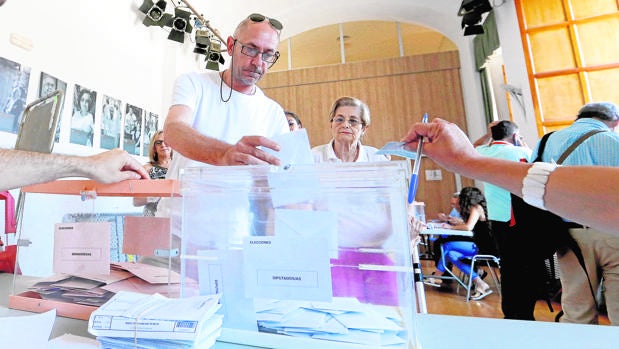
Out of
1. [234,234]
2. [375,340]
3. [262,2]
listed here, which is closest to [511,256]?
[375,340]

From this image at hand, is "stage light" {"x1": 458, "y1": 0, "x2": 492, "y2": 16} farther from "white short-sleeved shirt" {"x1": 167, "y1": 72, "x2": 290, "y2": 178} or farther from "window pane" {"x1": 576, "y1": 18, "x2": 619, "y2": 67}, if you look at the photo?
"white short-sleeved shirt" {"x1": 167, "y1": 72, "x2": 290, "y2": 178}

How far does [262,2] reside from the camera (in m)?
4.55

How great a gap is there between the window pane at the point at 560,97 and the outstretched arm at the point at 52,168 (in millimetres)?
3716

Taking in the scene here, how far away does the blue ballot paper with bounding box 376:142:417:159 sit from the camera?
0.58 metres

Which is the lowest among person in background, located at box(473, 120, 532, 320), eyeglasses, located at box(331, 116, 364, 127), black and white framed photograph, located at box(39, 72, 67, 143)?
person in background, located at box(473, 120, 532, 320)

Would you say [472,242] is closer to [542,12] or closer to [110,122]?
[542,12]

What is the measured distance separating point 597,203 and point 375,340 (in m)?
0.35

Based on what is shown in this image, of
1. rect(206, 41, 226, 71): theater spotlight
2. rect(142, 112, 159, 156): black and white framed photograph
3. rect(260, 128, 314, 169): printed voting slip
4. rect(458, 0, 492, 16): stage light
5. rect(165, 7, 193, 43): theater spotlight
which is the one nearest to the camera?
rect(260, 128, 314, 169): printed voting slip

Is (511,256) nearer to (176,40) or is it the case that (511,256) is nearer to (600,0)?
(600,0)

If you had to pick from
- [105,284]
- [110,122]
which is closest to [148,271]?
[105,284]

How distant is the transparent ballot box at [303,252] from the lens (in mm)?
400

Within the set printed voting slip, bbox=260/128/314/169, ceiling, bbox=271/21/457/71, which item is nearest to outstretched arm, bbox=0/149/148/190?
printed voting slip, bbox=260/128/314/169

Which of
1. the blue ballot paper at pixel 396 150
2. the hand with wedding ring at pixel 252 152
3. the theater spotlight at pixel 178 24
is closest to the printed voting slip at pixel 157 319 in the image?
the hand with wedding ring at pixel 252 152

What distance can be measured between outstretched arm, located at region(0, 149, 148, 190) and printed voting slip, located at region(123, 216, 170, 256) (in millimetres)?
88
